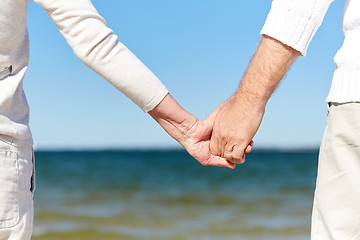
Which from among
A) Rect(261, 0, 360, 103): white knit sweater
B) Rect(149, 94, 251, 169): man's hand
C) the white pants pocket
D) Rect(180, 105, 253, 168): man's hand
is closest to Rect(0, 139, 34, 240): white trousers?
the white pants pocket

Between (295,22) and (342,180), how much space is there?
0.49 meters

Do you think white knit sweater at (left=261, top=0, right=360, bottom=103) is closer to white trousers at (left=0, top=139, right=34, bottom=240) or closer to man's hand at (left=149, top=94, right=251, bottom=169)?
man's hand at (left=149, top=94, right=251, bottom=169)

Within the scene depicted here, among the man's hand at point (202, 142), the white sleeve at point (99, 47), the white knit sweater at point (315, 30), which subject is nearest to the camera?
the white knit sweater at point (315, 30)

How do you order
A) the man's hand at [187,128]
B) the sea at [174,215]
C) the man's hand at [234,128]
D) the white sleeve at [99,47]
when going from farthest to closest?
the sea at [174,215] → the man's hand at [234,128] → the man's hand at [187,128] → the white sleeve at [99,47]

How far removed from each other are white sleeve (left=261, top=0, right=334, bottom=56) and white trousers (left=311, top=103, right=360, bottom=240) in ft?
0.80

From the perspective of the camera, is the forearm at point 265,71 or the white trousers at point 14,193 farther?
the forearm at point 265,71

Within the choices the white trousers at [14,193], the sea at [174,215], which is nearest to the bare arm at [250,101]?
the white trousers at [14,193]

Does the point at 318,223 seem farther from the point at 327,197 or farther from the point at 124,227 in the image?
the point at 124,227

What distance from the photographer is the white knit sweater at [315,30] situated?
1246 millimetres

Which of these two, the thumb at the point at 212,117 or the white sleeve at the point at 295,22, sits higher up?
the white sleeve at the point at 295,22

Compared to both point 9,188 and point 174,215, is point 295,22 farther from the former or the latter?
point 174,215

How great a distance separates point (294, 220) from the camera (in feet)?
22.0

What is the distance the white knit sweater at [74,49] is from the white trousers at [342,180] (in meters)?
0.59

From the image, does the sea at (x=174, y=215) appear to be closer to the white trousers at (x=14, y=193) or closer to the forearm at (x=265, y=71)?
the forearm at (x=265, y=71)
